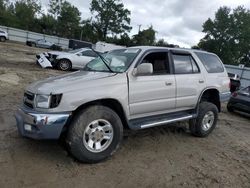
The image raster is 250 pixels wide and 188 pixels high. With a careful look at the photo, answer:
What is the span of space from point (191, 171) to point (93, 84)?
2072 mm

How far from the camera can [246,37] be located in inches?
2344

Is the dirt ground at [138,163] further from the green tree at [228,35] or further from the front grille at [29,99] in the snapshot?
the green tree at [228,35]

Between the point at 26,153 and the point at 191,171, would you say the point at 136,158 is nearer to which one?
the point at 191,171

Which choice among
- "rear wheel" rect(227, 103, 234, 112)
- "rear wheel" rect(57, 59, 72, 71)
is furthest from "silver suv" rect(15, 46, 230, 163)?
"rear wheel" rect(57, 59, 72, 71)

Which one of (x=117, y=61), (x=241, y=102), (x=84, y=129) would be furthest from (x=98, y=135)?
(x=241, y=102)

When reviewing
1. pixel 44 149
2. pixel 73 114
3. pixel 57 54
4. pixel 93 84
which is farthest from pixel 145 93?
pixel 57 54

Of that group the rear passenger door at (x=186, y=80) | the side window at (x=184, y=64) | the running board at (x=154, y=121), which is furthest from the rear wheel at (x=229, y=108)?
the running board at (x=154, y=121)

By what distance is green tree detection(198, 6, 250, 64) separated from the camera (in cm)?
5900

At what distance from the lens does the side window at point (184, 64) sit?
5281mm

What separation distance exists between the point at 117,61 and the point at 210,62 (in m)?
2.48

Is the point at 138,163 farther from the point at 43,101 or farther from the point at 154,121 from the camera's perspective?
the point at 43,101

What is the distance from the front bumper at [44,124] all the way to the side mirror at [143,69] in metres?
1.40

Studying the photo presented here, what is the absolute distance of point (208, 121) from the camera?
19.7 ft

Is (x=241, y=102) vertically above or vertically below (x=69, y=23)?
below
